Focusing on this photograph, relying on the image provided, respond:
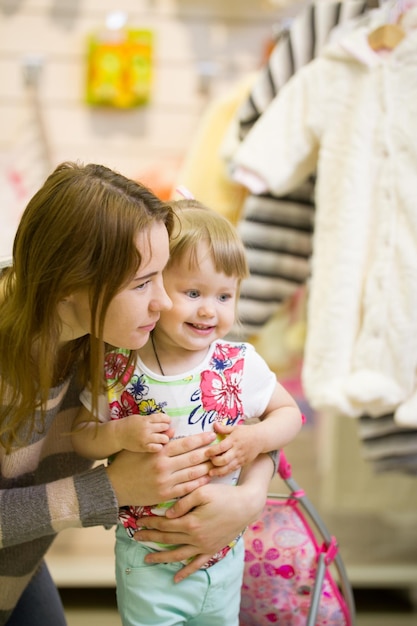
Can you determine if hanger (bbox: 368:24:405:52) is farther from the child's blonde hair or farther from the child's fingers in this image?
the child's fingers

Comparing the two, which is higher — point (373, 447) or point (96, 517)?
point (96, 517)

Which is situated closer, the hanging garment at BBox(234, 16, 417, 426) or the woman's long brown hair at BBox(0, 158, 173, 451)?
the woman's long brown hair at BBox(0, 158, 173, 451)

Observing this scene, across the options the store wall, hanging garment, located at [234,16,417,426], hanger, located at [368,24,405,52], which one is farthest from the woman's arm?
the store wall

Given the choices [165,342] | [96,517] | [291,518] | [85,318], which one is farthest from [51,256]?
[291,518]

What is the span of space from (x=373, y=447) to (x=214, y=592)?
0.97 meters

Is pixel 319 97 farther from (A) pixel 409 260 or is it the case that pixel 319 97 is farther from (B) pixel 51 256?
(B) pixel 51 256

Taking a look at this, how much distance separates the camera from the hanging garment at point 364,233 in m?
1.83

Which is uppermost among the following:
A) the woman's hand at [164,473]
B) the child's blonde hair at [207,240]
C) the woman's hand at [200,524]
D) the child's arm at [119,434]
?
the child's blonde hair at [207,240]

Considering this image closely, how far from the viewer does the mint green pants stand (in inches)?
43.6

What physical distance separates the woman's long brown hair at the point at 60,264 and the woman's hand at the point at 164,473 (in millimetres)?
118

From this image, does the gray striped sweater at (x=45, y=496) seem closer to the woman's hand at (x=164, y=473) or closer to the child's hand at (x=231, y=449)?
the woman's hand at (x=164, y=473)

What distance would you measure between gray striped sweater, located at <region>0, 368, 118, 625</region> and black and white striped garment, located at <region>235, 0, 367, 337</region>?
99 cm

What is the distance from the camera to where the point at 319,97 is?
1989 mm

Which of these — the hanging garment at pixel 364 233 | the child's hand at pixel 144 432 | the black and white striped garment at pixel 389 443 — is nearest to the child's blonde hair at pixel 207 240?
the child's hand at pixel 144 432
